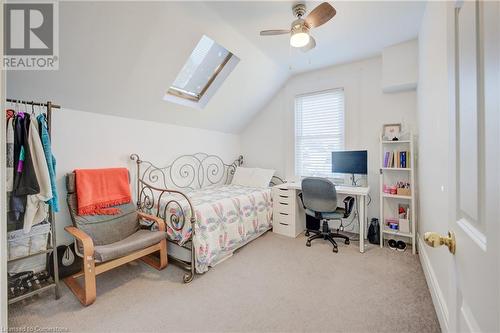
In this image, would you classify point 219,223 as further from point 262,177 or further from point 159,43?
point 159,43

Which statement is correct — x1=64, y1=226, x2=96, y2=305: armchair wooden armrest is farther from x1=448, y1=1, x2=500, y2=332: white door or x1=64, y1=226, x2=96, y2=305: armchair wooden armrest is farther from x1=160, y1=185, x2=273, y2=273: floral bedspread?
x1=448, y1=1, x2=500, y2=332: white door

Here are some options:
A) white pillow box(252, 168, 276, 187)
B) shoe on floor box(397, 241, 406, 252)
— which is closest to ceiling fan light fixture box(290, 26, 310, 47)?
white pillow box(252, 168, 276, 187)

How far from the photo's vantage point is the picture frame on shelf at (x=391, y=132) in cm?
297

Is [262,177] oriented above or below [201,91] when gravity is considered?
below

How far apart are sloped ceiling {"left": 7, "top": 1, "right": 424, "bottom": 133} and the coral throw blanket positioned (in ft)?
2.37

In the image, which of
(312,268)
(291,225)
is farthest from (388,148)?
(312,268)

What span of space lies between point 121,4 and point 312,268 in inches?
118

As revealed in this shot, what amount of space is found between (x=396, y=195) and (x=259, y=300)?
211 centimetres

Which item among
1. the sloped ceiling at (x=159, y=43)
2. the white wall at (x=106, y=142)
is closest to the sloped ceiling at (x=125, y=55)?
the sloped ceiling at (x=159, y=43)

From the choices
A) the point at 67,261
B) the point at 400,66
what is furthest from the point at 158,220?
the point at 400,66

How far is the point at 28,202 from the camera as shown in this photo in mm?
1646

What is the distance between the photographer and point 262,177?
3793 millimetres

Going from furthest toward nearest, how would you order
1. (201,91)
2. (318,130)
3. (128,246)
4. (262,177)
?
(262,177), (318,130), (201,91), (128,246)

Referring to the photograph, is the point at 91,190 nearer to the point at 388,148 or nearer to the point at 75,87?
the point at 75,87
